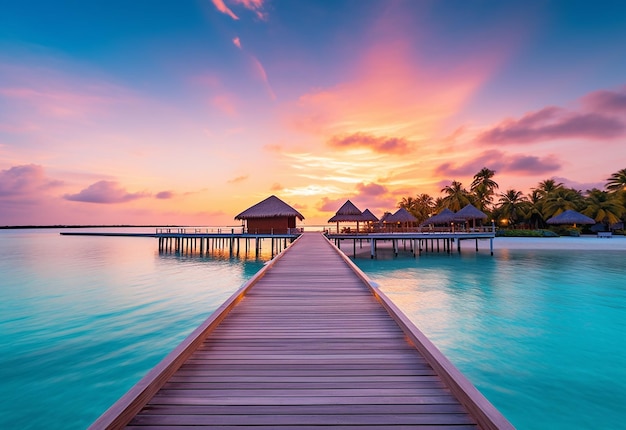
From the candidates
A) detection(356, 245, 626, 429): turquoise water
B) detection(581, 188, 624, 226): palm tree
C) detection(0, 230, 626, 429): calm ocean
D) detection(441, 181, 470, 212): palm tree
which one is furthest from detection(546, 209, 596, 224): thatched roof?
detection(0, 230, 626, 429): calm ocean

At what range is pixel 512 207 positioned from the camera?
47.6m

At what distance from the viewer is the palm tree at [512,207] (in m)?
47.2

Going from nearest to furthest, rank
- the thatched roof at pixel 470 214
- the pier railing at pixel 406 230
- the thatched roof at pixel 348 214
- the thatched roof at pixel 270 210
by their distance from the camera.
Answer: the pier railing at pixel 406 230, the thatched roof at pixel 348 214, the thatched roof at pixel 270 210, the thatched roof at pixel 470 214

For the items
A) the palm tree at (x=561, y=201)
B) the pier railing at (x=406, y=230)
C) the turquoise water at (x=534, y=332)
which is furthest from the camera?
the palm tree at (x=561, y=201)

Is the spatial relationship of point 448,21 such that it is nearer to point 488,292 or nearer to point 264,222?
point 488,292

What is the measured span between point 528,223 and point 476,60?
43778 mm

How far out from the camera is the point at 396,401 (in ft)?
8.21

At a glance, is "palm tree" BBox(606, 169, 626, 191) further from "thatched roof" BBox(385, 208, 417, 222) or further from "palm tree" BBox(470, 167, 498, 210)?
"thatched roof" BBox(385, 208, 417, 222)

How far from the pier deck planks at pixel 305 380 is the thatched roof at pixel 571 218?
47911 millimetres

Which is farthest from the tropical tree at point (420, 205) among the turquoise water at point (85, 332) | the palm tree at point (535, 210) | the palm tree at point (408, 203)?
the turquoise water at point (85, 332)

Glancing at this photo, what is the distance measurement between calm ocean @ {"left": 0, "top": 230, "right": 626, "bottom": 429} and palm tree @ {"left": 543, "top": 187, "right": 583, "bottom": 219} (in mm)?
29036

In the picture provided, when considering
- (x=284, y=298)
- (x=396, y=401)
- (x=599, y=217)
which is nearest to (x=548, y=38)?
(x=284, y=298)

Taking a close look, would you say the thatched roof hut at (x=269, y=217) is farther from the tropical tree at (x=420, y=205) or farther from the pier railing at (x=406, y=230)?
the tropical tree at (x=420, y=205)

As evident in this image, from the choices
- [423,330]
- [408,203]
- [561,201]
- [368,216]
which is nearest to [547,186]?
[561,201]
